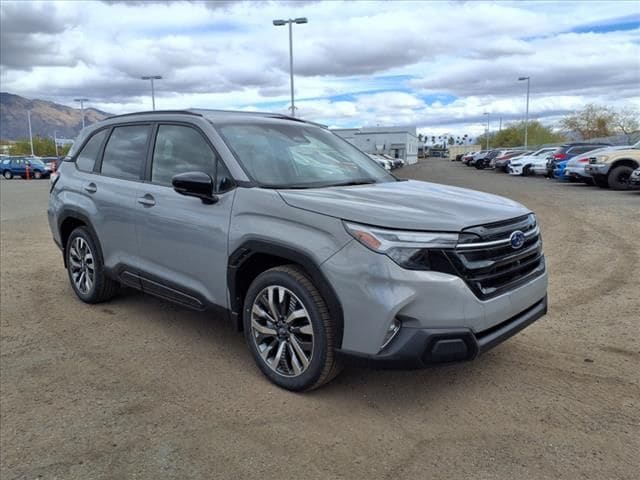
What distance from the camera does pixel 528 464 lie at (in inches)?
106

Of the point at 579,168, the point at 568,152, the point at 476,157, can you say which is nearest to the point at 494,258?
the point at 579,168

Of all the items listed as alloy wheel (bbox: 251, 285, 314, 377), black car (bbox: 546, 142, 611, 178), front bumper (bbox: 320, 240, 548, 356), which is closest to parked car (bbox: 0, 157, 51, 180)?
black car (bbox: 546, 142, 611, 178)

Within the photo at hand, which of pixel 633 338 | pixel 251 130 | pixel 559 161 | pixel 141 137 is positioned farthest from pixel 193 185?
pixel 559 161

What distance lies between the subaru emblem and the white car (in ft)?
89.6

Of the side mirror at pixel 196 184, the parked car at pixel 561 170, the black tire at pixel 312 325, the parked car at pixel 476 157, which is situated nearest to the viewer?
the black tire at pixel 312 325

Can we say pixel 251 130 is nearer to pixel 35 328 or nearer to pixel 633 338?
pixel 35 328

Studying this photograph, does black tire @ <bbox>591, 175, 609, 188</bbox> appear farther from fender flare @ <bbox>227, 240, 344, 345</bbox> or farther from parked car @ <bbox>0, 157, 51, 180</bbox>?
parked car @ <bbox>0, 157, 51, 180</bbox>

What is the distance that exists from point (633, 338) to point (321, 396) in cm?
261

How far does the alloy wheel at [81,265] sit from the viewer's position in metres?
5.24

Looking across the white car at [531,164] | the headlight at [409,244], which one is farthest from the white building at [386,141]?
the headlight at [409,244]

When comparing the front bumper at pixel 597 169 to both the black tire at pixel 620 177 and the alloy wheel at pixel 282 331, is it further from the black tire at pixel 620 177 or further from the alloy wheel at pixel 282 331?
the alloy wheel at pixel 282 331

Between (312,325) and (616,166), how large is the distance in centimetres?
1610

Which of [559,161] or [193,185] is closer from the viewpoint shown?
[193,185]

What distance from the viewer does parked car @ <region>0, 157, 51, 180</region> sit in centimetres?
3819
